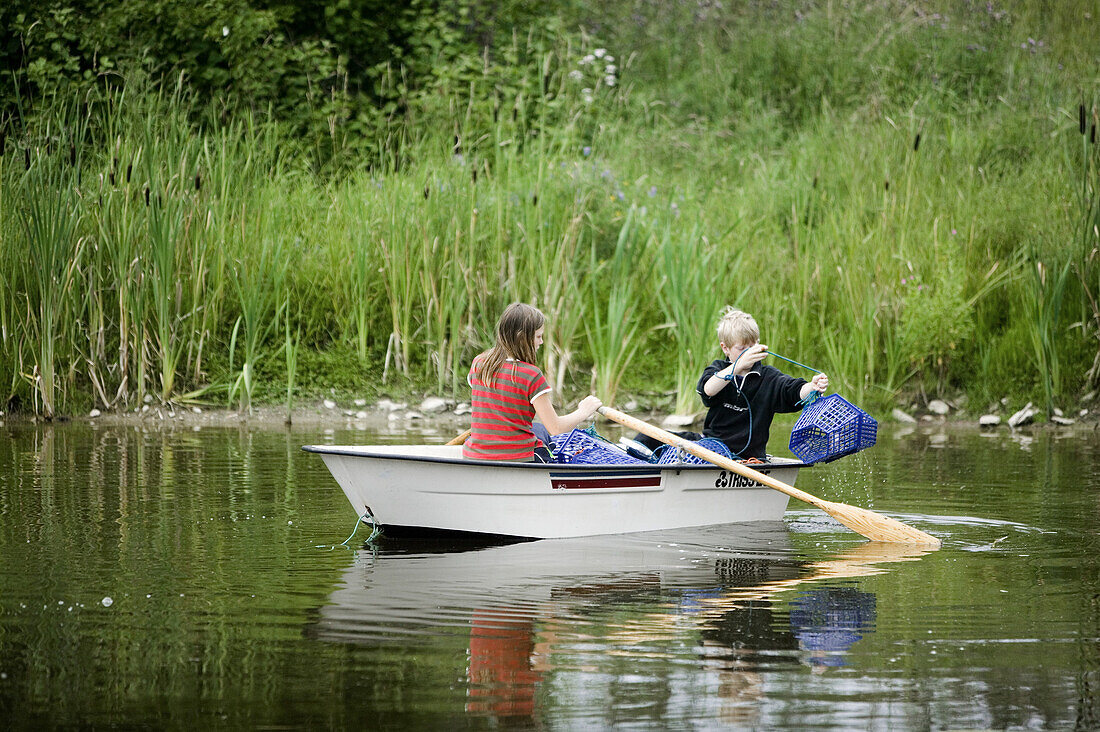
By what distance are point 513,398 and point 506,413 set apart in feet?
0.29

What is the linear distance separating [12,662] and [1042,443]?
27.9 ft

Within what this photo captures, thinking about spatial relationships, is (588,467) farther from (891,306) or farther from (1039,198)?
(1039,198)

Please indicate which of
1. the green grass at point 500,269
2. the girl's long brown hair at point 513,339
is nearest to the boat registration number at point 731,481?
the girl's long brown hair at point 513,339

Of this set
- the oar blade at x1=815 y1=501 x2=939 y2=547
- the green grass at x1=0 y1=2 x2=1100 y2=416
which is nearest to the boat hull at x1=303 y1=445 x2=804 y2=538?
the oar blade at x1=815 y1=501 x2=939 y2=547

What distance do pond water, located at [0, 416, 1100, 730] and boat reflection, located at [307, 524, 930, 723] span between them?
0.7 inches

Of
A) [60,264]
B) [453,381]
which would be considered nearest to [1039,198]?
[453,381]

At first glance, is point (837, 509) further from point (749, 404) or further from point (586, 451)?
point (586, 451)

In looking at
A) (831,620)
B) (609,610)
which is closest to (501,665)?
(609,610)

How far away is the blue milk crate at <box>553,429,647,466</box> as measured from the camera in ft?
25.4

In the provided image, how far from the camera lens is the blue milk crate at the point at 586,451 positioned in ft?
25.4

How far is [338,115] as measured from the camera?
15547mm

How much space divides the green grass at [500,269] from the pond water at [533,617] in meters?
3.33

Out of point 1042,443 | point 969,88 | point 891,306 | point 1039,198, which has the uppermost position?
point 969,88

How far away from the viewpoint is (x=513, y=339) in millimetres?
7031
